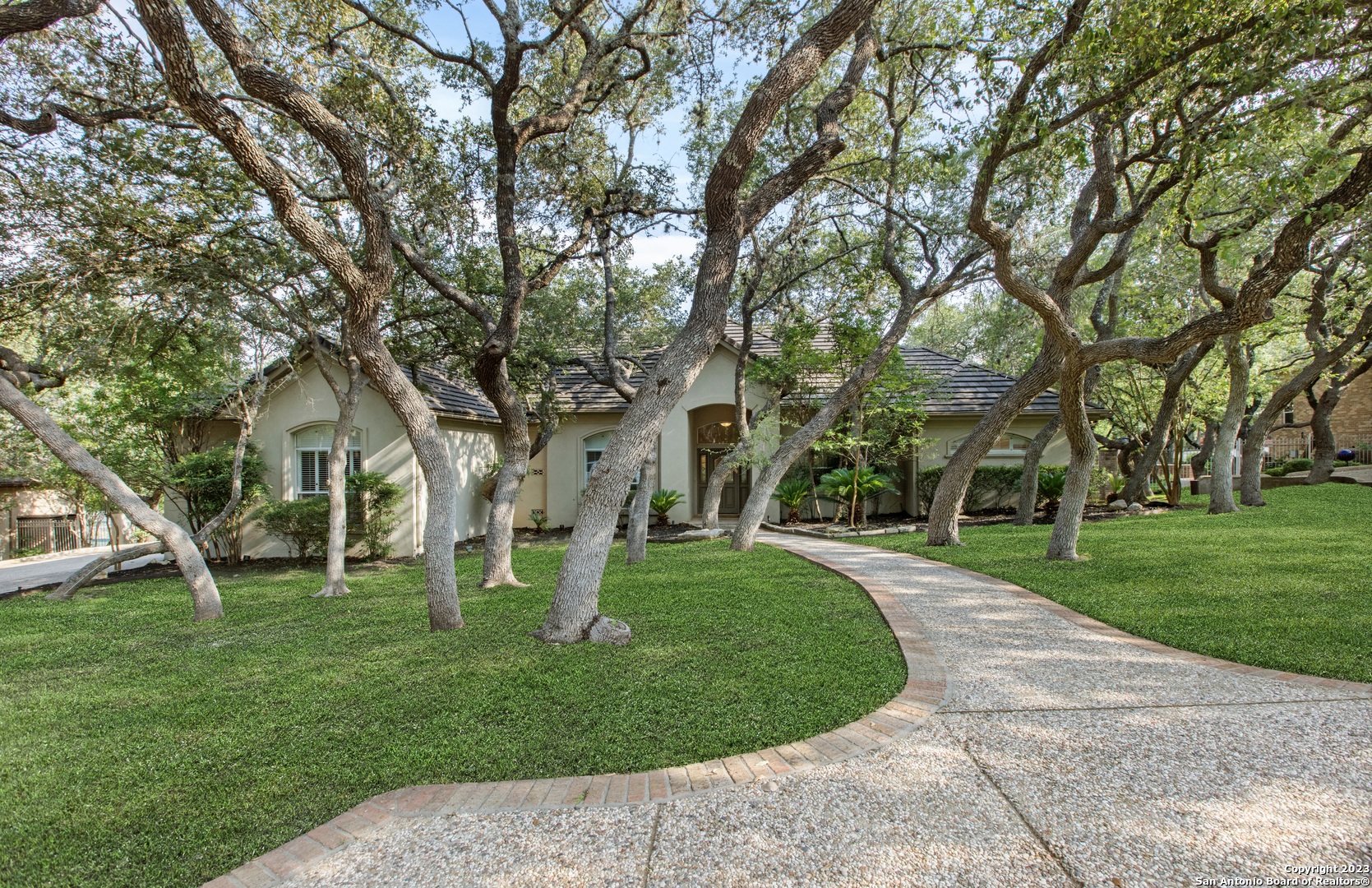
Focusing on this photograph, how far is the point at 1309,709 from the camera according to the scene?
12.5ft

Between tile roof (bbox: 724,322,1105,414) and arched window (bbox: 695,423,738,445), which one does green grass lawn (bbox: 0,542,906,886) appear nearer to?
arched window (bbox: 695,423,738,445)

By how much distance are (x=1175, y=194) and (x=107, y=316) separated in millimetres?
15036

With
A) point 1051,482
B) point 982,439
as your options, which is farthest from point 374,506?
point 1051,482

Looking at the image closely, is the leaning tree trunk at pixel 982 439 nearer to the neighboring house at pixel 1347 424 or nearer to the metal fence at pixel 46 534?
the neighboring house at pixel 1347 424

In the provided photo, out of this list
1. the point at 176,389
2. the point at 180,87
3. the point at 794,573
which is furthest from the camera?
the point at 176,389

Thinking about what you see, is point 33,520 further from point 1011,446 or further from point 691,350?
point 1011,446

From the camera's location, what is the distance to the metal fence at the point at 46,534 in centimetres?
1941

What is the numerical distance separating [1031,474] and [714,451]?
7.79 metres

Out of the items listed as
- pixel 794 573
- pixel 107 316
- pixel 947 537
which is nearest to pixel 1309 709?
pixel 794 573

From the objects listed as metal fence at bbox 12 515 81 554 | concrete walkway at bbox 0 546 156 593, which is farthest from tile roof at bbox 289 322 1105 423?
metal fence at bbox 12 515 81 554

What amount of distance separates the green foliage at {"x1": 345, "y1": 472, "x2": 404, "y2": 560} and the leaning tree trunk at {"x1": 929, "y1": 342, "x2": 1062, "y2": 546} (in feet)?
35.2

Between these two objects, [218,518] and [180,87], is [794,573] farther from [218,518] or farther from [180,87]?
[218,518]

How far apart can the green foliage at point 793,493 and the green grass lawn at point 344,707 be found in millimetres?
8182

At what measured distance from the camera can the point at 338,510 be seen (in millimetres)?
9336
